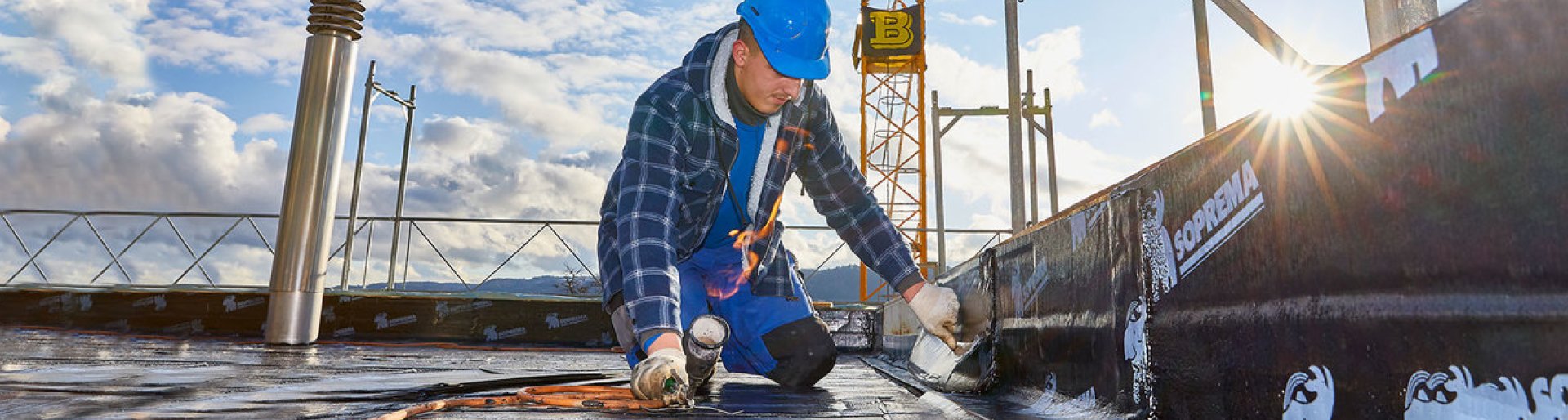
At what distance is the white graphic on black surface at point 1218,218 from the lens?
143 centimetres

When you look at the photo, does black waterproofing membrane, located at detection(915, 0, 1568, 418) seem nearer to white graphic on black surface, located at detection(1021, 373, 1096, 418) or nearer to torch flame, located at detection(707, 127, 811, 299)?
white graphic on black surface, located at detection(1021, 373, 1096, 418)

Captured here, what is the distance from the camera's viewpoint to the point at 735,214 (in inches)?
124

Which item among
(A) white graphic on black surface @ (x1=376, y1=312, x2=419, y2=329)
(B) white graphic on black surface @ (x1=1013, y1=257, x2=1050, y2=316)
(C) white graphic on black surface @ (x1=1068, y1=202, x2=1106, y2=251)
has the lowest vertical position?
(A) white graphic on black surface @ (x1=376, y1=312, x2=419, y2=329)

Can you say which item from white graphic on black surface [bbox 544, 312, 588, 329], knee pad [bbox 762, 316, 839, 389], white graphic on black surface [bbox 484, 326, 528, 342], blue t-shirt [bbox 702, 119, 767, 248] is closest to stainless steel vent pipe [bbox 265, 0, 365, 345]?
white graphic on black surface [bbox 484, 326, 528, 342]

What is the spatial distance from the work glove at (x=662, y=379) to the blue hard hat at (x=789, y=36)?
0.94 metres

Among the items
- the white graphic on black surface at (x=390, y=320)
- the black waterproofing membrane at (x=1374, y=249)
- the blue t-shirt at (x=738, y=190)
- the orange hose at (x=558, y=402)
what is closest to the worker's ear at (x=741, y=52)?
the blue t-shirt at (x=738, y=190)

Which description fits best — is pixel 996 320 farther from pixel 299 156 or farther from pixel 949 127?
pixel 949 127

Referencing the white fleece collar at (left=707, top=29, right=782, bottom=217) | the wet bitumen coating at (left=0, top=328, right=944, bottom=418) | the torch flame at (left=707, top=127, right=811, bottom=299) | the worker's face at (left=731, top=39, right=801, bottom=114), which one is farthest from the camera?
the torch flame at (left=707, top=127, right=811, bottom=299)

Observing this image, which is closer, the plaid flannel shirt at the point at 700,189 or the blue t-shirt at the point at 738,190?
the plaid flannel shirt at the point at 700,189

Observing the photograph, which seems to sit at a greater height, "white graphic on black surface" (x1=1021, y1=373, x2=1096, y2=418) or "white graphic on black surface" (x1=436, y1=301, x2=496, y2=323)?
→ "white graphic on black surface" (x1=436, y1=301, x2=496, y2=323)

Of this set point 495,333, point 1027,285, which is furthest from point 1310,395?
point 495,333

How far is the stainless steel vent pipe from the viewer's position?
5984mm

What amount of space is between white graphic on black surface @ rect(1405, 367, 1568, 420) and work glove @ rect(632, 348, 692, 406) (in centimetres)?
155

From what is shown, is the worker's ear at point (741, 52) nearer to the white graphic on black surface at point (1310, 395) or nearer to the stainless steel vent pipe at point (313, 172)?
the white graphic on black surface at point (1310, 395)
